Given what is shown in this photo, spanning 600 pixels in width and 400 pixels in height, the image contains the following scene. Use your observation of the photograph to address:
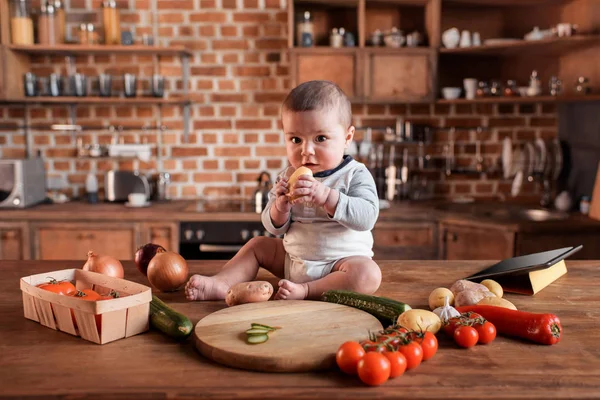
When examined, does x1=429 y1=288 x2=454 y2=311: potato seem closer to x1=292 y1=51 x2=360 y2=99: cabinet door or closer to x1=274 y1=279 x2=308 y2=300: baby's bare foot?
x1=274 y1=279 x2=308 y2=300: baby's bare foot

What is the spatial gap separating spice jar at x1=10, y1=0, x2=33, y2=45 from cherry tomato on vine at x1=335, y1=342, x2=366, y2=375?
11.0ft

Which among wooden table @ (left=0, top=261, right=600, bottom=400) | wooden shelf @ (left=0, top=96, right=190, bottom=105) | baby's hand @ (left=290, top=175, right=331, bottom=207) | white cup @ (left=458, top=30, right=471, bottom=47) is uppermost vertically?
white cup @ (left=458, top=30, right=471, bottom=47)

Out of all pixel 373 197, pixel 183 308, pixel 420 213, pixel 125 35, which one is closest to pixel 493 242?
pixel 420 213

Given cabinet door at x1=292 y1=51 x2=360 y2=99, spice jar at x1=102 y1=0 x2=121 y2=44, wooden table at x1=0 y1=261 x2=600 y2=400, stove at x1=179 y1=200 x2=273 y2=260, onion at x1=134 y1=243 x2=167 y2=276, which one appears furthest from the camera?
spice jar at x1=102 y1=0 x2=121 y2=44

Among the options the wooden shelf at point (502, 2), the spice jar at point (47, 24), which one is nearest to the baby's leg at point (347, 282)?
the wooden shelf at point (502, 2)

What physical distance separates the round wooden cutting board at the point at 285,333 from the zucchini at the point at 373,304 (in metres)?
0.02

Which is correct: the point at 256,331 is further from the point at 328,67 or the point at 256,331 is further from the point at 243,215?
the point at 328,67

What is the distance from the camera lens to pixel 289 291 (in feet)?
4.68

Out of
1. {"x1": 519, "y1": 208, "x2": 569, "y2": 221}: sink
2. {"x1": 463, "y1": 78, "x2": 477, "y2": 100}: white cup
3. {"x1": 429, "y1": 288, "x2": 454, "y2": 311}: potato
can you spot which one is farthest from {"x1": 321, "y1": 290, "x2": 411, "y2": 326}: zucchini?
{"x1": 463, "y1": 78, "x2": 477, "y2": 100}: white cup

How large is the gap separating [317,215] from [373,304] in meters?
0.41

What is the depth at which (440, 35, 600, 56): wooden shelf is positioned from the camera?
10.6 feet

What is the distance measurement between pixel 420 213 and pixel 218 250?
115 centimetres

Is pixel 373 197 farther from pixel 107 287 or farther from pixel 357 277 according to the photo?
pixel 107 287

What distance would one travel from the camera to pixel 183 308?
1.42 m
